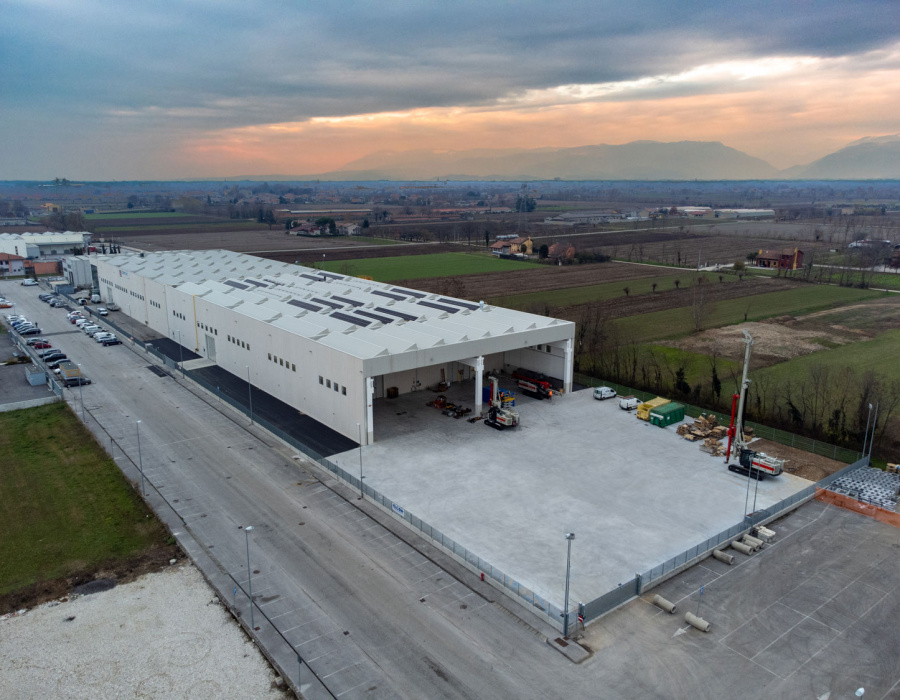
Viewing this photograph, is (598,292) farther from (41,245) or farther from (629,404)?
(41,245)

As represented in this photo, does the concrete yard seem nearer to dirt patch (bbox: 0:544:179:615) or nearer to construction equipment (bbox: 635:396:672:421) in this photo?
construction equipment (bbox: 635:396:672:421)

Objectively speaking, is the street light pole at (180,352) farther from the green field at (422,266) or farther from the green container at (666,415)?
the green field at (422,266)

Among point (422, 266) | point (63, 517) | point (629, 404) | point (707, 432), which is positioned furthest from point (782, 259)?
point (63, 517)

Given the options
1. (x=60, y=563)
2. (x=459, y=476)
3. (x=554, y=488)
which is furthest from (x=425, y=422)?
(x=60, y=563)

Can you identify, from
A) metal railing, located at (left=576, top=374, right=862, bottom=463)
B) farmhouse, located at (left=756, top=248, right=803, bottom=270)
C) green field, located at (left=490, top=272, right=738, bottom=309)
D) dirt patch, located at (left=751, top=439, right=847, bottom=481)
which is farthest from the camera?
farmhouse, located at (left=756, top=248, right=803, bottom=270)

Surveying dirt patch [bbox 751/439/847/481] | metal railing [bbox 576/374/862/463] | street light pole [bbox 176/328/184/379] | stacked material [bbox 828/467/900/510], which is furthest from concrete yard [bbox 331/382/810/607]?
street light pole [bbox 176/328/184/379]
